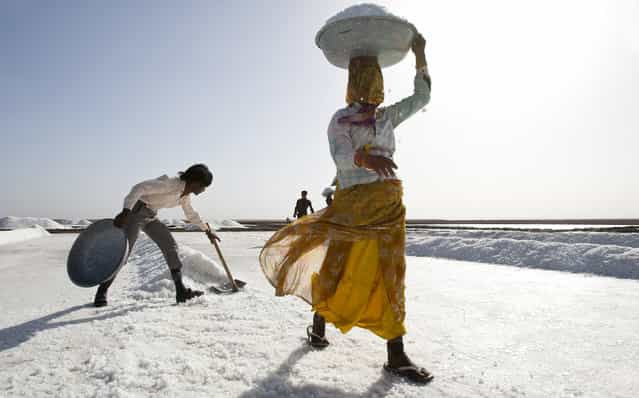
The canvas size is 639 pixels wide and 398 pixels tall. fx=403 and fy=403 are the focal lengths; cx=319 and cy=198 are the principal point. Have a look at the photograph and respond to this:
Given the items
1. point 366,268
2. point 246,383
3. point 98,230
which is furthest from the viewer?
point 98,230

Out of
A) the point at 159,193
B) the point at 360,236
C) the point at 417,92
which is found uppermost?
the point at 417,92

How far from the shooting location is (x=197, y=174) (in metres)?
Answer: 3.91

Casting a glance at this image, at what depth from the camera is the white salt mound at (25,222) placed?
28406mm

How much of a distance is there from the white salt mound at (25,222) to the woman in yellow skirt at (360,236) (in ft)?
104

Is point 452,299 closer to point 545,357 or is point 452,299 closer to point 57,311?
point 545,357

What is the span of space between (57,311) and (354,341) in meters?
2.71

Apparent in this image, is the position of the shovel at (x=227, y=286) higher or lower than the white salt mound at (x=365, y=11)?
lower

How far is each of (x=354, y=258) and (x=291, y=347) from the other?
685 mm

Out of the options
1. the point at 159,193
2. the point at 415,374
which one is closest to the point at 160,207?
the point at 159,193

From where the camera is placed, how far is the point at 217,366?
2033mm

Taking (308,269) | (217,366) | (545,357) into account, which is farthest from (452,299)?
(217,366)

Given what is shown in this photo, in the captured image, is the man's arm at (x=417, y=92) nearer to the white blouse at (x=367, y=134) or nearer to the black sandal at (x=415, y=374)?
the white blouse at (x=367, y=134)

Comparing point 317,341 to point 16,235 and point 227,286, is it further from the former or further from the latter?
point 16,235

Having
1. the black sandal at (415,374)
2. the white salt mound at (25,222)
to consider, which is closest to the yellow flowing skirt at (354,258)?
the black sandal at (415,374)
